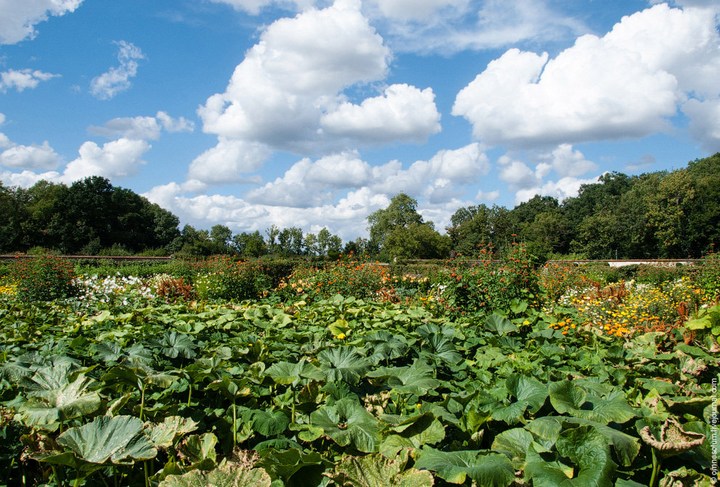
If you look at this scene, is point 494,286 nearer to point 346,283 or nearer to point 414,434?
point 346,283

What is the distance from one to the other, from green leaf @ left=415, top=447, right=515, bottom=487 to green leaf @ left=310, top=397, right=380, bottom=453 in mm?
208

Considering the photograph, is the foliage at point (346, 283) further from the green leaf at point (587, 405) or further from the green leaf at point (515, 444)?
the green leaf at point (515, 444)

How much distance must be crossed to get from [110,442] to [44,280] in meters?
10.5

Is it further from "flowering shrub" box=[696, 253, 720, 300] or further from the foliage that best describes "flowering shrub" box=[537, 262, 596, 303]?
the foliage

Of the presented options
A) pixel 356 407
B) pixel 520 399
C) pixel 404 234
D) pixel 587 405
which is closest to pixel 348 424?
A: pixel 356 407

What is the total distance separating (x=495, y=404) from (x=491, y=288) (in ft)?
16.1

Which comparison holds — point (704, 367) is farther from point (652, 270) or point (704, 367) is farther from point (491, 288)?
point (652, 270)

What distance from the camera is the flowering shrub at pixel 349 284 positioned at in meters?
10.1

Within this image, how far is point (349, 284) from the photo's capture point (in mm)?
10234

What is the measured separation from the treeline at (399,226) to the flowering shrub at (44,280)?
73.9 feet

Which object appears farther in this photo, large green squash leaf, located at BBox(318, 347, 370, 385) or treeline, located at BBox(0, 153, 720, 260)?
treeline, located at BBox(0, 153, 720, 260)

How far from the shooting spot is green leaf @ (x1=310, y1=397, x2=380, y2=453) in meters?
1.58

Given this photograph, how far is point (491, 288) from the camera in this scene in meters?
6.53

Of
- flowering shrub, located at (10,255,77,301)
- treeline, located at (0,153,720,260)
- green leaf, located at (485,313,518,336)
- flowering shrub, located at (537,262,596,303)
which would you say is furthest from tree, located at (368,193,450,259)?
green leaf, located at (485,313,518,336)
